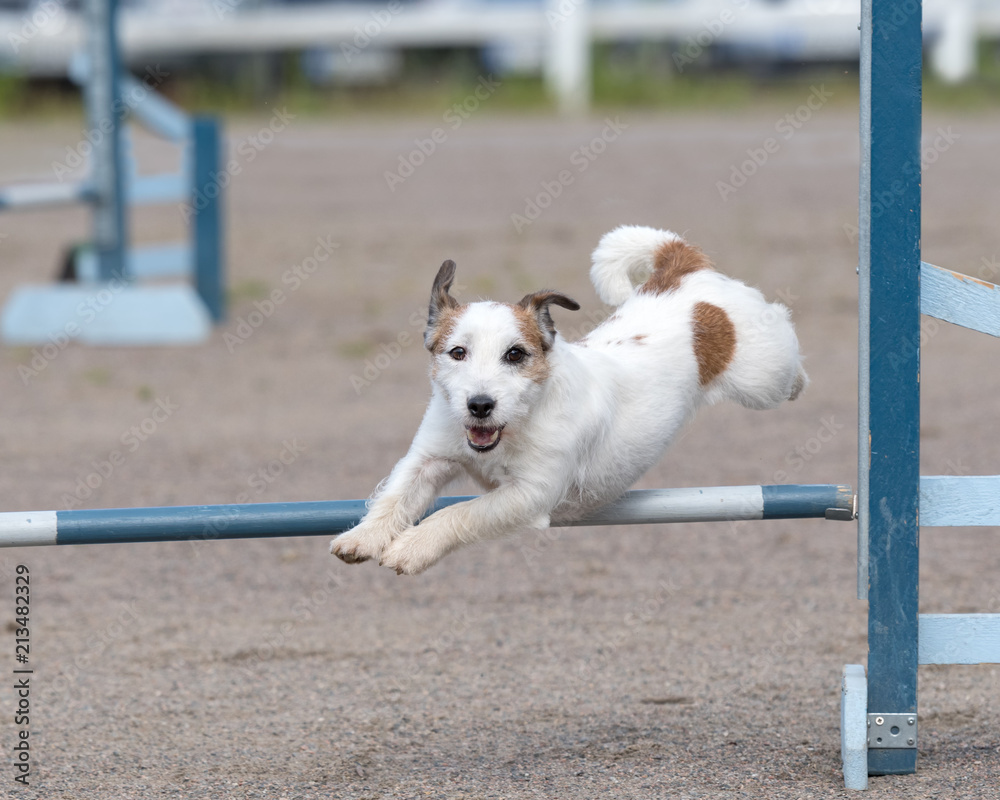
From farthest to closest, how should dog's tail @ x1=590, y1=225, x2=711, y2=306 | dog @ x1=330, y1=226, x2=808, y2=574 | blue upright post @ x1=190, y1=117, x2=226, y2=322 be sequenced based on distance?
blue upright post @ x1=190, y1=117, x2=226, y2=322 < dog's tail @ x1=590, y1=225, x2=711, y2=306 < dog @ x1=330, y1=226, x2=808, y2=574

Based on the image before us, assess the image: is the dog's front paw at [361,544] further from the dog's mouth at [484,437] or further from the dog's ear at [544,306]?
the dog's ear at [544,306]

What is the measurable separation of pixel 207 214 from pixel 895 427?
8152 millimetres

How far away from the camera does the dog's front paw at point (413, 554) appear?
348 centimetres

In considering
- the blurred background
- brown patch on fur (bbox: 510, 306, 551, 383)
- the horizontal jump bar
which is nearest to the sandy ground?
the horizontal jump bar

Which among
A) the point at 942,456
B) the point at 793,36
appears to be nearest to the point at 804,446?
the point at 942,456

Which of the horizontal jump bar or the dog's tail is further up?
the dog's tail

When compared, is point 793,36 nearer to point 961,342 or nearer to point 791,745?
point 961,342

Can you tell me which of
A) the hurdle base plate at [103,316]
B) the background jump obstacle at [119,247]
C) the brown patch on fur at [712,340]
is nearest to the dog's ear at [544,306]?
the brown patch on fur at [712,340]

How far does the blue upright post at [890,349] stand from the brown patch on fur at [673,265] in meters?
0.58

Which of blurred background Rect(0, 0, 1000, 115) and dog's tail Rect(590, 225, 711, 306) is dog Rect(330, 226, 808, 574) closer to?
dog's tail Rect(590, 225, 711, 306)

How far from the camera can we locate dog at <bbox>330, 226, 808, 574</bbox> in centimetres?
345

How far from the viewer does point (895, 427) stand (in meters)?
3.68

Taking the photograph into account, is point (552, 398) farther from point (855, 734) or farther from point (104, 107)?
point (104, 107)

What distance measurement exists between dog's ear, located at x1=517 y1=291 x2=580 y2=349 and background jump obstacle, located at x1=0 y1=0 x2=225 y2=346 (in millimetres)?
7176
